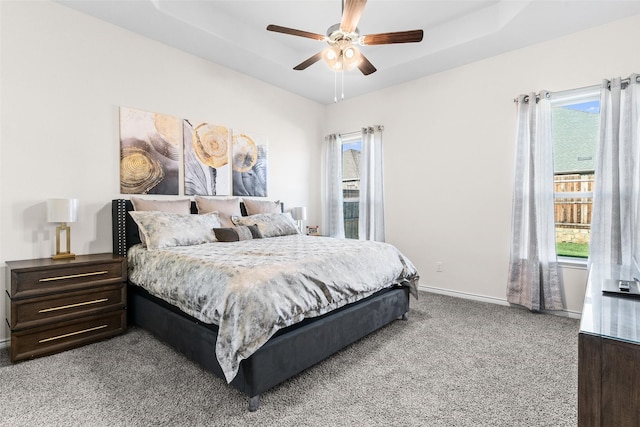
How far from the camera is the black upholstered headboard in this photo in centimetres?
300

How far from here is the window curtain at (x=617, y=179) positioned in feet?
9.18

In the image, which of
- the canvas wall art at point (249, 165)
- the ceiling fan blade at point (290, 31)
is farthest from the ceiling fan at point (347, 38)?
the canvas wall art at point (249, 165)

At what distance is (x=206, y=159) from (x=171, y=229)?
4.14 ft

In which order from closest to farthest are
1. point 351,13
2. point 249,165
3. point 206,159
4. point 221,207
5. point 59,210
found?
point 351,13 < point 59,210 < point 221,207 < point 206,159 < point 249,165

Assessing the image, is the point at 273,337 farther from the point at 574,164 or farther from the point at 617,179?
the point at 574,164

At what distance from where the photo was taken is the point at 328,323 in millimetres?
2141

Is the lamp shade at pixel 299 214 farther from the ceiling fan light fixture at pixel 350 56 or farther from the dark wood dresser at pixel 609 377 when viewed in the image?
the dark wood dresser at pixel 609 377

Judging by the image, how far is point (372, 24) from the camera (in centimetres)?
350

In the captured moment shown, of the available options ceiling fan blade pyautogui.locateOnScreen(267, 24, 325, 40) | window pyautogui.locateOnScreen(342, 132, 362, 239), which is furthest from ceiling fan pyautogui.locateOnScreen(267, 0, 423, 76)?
window pyautogui.locateOnScreen(342, 132, 362, 239)

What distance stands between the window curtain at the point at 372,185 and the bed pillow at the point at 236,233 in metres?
1.90

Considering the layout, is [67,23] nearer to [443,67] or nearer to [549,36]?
[443,67]

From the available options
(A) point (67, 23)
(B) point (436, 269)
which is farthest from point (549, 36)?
(A) point (67, 23)

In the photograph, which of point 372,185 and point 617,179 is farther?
point 372,185

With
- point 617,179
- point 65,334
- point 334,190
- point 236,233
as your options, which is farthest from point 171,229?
point 617,179
